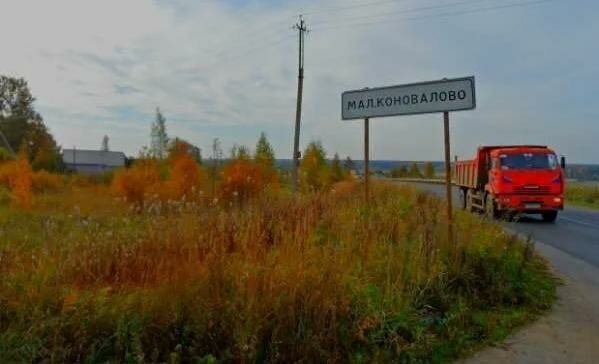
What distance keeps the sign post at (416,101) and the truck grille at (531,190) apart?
1081 centimetres

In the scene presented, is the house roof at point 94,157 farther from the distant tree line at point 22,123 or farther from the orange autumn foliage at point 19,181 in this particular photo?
the orange autumn foliage at point 19,181

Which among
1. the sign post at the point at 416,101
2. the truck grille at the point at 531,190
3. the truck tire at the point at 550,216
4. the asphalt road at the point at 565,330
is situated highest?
the sign post at the point at 416,101

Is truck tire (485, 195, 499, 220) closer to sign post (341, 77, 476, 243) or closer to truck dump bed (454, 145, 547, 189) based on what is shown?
truck dump bed (454, 145, 547, 189)

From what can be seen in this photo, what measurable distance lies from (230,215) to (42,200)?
20.6 meters

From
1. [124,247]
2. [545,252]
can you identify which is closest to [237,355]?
[124,247]

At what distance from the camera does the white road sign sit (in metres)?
6.78

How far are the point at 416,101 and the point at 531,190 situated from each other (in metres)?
12.0

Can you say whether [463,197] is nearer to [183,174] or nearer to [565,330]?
[183,174]

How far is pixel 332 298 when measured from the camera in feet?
13.3

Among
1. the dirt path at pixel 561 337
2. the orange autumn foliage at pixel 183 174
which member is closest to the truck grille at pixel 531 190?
the dirt path at pixel 561 337

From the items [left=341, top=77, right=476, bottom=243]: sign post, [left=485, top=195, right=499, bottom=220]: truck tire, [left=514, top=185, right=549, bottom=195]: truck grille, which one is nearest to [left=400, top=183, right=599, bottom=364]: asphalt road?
[left=341, top=77, right=476, bottom=243]: sign post

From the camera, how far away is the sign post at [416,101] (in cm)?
677

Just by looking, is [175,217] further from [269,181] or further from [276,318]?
[269,181]

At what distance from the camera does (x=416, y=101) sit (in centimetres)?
732
